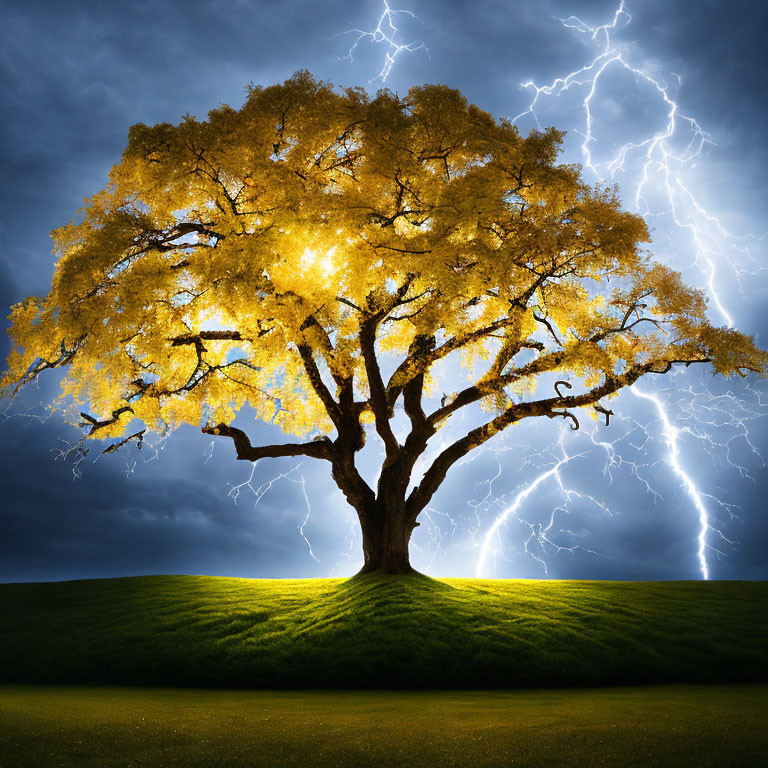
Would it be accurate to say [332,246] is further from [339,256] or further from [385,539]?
[385,539]

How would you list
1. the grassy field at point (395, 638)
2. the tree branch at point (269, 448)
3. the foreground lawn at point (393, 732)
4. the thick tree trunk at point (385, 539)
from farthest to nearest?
the tree branch at point (269, 448) → the thick tree trunk at point (385, 539) → the grassy field at point (395, 638) → the foreground lawn at point (393, 732)

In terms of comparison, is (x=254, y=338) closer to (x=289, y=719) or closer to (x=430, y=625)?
(x=430, y=625)

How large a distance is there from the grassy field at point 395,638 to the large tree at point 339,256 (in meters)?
A: 2.43

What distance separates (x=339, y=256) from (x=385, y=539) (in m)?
6.40

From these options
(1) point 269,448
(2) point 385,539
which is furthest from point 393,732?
(1) point 269,448

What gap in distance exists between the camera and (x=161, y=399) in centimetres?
1436

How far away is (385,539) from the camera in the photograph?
13547mm

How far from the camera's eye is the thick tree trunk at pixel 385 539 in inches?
525

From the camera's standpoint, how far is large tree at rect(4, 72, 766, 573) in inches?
422

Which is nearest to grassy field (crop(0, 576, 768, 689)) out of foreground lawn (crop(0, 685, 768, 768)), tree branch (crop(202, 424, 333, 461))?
foreground lawn (crop(0, 685, 768, 768))

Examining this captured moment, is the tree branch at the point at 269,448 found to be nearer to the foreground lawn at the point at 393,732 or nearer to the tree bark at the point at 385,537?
the tree bark at the point at 385,537

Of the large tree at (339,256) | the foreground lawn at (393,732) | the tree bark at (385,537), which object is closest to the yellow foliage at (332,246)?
the large tree at (339,256)

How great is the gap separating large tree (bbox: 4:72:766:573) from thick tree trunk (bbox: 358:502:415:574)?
69 mm

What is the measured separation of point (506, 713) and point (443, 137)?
32.5 feet
